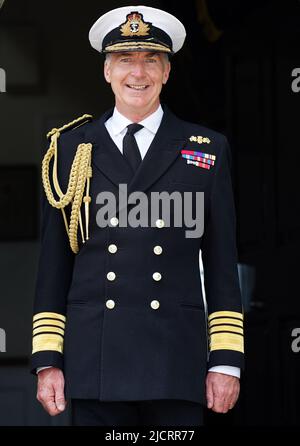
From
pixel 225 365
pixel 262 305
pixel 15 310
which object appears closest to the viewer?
pixel 225 365

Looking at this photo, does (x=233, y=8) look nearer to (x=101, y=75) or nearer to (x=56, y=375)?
(x=101, y=75)

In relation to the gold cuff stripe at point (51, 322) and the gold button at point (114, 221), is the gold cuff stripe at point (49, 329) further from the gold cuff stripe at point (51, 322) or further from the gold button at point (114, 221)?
the gold button at point (114, 221)

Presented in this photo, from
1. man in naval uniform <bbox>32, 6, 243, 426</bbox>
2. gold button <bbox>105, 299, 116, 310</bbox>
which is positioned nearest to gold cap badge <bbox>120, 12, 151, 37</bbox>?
man in naval uniform <bbox>32, 6, 243, 426</bbox>

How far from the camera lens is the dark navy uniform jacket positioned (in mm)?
3920

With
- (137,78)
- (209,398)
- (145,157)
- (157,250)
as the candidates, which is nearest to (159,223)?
(157,250)

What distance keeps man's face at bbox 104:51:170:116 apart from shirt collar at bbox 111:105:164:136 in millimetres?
17

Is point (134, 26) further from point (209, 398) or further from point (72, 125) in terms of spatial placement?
point (209, 398)

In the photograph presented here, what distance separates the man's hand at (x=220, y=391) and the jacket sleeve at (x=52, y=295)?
0.45m

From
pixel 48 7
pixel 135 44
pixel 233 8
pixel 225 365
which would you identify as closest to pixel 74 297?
pixel 225 365

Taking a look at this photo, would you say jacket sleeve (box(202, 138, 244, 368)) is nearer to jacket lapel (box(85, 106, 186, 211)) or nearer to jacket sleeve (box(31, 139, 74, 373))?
jacket lapel (box(85, 106, 186, 211))

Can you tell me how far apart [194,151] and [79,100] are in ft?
6.68

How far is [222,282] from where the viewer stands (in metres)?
4.01

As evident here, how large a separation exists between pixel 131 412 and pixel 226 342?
0.35 m

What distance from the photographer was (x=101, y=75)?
6105 mm
